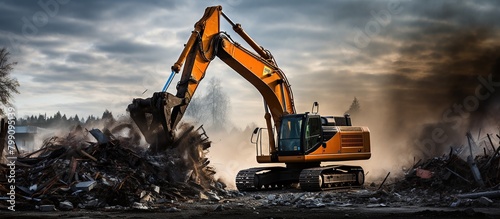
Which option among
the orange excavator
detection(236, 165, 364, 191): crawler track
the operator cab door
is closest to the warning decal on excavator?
the orange excavator

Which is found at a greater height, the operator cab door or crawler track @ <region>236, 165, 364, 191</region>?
the operator cab door

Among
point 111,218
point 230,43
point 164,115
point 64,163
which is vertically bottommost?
point 111,218

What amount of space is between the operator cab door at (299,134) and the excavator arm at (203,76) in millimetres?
945

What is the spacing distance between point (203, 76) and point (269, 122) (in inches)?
159

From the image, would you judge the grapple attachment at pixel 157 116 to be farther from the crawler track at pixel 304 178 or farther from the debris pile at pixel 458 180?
the debris pile at pixel 458 180

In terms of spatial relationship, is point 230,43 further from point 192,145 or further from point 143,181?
point 143,181

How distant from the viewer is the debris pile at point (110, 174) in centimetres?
1566

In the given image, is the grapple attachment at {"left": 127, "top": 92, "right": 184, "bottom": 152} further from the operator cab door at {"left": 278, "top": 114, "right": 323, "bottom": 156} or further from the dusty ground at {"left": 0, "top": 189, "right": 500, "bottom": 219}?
the operator cab door at {"left": 278, "top": 114, "right": 323, "bottom": 156}

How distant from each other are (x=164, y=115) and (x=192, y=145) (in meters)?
3.66

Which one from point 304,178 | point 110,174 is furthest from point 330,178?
point 110,174

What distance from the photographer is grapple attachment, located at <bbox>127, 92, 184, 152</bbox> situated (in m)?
17.0

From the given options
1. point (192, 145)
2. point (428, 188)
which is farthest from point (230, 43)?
point (428, 188)

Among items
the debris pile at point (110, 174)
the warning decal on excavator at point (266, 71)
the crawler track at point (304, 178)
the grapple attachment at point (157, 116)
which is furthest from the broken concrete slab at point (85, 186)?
the warning decal on excavator at point (266, 71)

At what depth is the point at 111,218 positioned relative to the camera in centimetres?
1289
